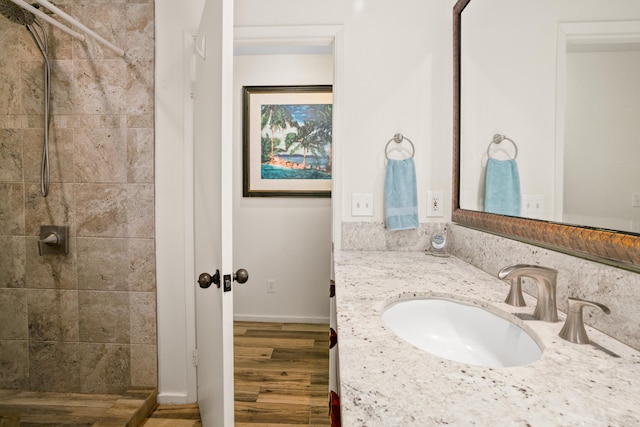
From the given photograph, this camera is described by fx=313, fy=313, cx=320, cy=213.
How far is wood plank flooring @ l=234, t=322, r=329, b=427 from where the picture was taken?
1.63 m

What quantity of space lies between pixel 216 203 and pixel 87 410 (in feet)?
4.55

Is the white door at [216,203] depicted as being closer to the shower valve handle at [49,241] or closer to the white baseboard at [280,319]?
the shower valve handle at [49,241]

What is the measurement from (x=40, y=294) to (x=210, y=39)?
5.33ft

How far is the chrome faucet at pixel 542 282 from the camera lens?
2.17ft

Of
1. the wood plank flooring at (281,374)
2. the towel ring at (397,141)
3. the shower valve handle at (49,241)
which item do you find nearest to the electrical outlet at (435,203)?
the towel ring at (397,141)

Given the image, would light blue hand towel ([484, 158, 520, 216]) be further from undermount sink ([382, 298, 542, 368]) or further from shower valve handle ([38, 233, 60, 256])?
shower valve handle ([38, 233, 60, 256])

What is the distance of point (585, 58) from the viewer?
711 millimetres

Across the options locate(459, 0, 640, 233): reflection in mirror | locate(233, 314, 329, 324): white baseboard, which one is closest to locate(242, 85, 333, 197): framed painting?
locate(233, 314, 329, 324): white baseboard

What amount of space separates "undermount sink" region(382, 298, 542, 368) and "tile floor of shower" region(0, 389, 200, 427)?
1367 millimetres

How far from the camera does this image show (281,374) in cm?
201

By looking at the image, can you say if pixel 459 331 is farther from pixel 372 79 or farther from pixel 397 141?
pixel 372 79

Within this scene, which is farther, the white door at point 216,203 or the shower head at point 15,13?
the shower head at point 15,13

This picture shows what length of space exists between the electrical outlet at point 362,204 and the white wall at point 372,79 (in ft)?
0.10

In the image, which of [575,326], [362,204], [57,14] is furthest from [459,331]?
[57,14]
